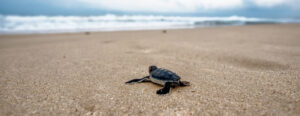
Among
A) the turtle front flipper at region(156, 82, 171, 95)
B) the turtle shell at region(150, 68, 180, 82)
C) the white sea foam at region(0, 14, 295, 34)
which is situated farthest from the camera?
the white sea foam at region(0, 14, 295, 34)

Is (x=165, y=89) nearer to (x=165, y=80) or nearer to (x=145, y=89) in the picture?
(x=165, y=80)

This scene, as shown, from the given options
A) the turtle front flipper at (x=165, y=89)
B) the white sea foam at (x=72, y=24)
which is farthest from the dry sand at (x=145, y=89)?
the white sea foam at (x=72, y=24)

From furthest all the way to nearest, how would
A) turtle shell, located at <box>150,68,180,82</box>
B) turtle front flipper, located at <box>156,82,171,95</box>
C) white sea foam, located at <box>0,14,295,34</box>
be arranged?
white sea foam, located at <box>0,14,295,34</box>
turtle shell, located at <box>150,68,180,82</box>
turtle front flipper, located at <box>156,82,171,95</box>

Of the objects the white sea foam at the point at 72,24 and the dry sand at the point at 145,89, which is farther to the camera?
the white sea foam at the point at 72,24

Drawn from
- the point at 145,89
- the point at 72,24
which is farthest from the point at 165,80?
the point at 72,24

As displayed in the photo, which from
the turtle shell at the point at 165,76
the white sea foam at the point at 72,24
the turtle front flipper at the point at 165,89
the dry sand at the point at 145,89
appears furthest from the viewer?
the white sea foam at the point at 72,24

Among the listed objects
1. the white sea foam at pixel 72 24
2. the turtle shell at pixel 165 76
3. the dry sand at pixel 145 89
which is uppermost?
the white sea foam at pixel 72 24

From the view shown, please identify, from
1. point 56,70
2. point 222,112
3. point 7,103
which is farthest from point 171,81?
point 56,70

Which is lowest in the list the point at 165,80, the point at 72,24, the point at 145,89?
the point at 145,89

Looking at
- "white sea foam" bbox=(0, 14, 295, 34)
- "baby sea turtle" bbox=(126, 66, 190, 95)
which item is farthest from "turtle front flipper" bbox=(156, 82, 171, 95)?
"white sea foam" bbox=(0, 14, 295, 34)

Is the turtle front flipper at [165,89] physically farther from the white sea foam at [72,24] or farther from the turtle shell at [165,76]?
the white sea foam at [72,24]

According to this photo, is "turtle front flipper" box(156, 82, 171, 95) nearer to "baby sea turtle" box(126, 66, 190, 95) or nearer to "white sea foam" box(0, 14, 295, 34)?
"baby sea turtle" box(126, 66, 190, 95)
